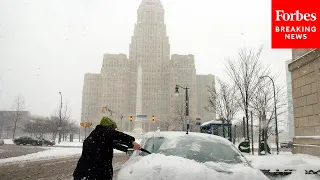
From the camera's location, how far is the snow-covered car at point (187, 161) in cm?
324

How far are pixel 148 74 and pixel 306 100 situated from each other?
493 feet

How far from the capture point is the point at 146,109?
16412 cm

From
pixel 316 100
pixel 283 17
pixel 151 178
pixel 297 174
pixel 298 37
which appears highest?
pixel 283 17

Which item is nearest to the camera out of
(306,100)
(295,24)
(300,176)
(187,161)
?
(187,161)

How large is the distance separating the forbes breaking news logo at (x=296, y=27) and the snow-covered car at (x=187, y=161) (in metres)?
9.07

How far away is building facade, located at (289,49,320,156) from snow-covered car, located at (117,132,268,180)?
882 cm

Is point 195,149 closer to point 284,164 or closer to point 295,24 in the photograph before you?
point 284,164

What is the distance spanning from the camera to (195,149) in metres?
4.45

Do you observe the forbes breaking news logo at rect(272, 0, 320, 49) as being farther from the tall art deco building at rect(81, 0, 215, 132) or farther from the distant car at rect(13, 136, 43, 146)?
the tall art deco building at rect(81, 0, 215, 132)

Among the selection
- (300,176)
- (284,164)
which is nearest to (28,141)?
(284,164)

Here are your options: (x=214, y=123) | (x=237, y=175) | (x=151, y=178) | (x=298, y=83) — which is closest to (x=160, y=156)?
(x=151, y=178)

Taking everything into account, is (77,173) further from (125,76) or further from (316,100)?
(125,76)

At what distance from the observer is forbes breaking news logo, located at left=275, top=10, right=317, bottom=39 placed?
38.5 ft

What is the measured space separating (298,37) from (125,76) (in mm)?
152365
